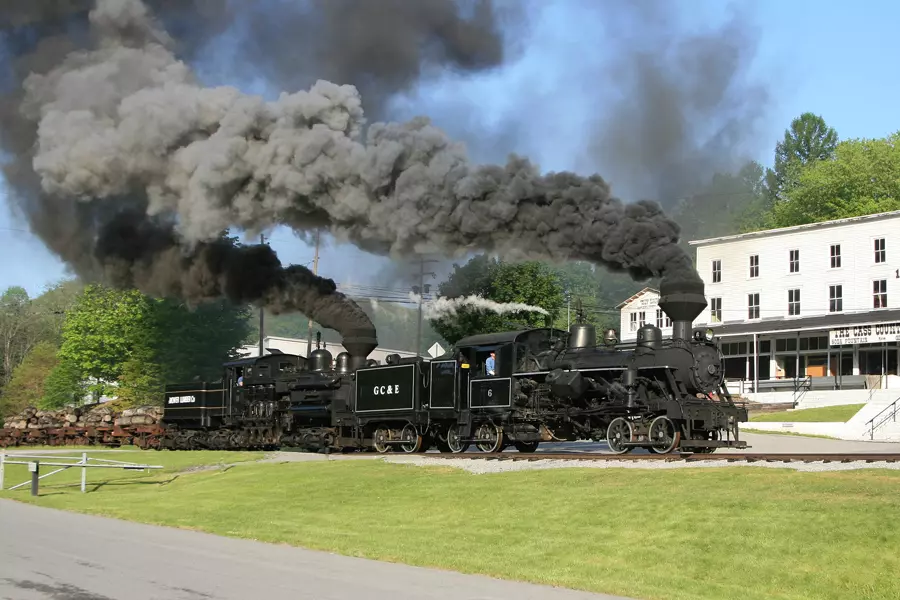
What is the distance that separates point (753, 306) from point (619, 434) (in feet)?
131

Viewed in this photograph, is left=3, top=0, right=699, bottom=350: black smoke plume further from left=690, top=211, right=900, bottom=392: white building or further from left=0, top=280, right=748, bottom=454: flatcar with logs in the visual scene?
left=690, top=211, right=900, bottom=392: white building

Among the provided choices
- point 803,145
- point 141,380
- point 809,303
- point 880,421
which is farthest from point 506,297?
point 803,145

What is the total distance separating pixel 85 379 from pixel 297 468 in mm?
53047

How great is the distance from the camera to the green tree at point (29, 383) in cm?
7406

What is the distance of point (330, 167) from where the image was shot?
27.5 meters

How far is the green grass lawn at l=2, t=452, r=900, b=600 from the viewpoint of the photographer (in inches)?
396

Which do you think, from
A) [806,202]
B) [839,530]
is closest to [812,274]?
[806,202]

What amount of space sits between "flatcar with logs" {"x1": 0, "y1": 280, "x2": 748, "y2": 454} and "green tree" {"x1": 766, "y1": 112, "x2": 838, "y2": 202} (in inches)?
3852

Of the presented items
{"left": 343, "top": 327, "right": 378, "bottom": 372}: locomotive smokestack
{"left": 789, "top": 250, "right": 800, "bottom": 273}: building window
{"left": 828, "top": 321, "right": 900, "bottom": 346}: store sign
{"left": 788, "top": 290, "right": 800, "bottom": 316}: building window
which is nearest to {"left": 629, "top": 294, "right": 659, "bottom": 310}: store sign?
{"left": 788, "top": 290, "right": 800, "bottom": 316}: building window

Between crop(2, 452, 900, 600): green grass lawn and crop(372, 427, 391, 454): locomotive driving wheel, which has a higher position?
crop(372, 427, 391, 454): locomotive driving wheel

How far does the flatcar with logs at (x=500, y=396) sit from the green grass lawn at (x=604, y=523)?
4.11 meters

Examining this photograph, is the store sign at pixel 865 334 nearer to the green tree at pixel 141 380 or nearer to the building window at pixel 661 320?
the building window at pixel 661 320

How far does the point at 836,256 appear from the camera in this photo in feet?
182

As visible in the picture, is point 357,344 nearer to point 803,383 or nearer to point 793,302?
point 803,383
